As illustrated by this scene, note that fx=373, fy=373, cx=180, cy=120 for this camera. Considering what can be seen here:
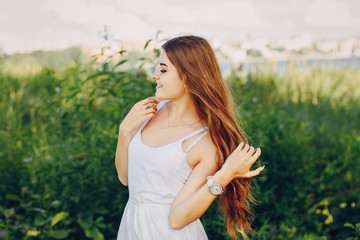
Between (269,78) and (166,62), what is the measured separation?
6.62 m

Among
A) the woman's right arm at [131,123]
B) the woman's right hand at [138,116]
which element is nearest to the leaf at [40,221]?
the woman's right arm at [131,123]

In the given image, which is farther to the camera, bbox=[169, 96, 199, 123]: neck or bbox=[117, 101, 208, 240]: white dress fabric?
bbox=[169, 96, 199, 123]: neck

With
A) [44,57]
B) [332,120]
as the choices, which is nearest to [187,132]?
[332,120]

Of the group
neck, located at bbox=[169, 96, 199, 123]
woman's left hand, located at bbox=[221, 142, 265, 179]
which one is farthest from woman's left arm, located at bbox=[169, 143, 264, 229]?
neck, located at bbox=[169, 96, 199, 123]

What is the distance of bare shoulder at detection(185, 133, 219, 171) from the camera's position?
1.60 m

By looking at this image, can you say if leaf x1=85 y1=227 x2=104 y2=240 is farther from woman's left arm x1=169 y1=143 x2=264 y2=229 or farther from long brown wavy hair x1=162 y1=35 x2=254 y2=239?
long brown wavy hair x1=162 y1=35 x2=254 y2=239

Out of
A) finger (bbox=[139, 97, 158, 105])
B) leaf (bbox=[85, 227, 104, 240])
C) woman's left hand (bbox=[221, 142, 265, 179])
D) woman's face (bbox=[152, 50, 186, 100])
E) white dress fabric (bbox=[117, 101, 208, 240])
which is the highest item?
woman's face (bbox=[152, 50, 186, 100])

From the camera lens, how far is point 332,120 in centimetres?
603

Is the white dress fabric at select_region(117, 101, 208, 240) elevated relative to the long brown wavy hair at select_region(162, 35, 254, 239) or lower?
lower

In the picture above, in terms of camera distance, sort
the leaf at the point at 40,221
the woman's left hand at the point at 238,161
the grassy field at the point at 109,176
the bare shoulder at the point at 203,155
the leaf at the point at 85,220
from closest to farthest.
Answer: the woman's left hand at the point at 238,161, the bare shoulder at the point at 203,155, the leaf at the point at 40,221, the leaf at the point at 85,220, the grassy field at the point at 109,176

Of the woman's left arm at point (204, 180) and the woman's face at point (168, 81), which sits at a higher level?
the woman's face at point (168, 81)

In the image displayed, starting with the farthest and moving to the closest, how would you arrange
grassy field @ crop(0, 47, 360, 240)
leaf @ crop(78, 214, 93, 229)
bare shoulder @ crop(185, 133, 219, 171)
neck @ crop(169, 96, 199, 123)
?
1. grassy field @ crop(0, 47, 360, 240)
2. leaf @ crop(78, 214, 93, 229)
3. neck @ crop(169, 96, 199, 123)
4. bare shoulder @ crop(185, 133, 219, 171)

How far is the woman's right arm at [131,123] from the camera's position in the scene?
5.77 ft

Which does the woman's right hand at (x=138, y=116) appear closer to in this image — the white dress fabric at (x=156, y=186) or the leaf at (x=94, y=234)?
the white dress fabric at (x=156, y=186)
